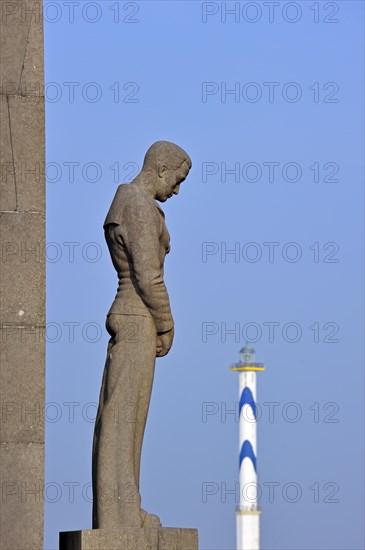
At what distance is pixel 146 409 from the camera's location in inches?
582

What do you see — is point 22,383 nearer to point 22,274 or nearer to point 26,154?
point 22,274

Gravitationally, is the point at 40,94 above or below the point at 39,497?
above

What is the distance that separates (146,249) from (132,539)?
249 centimetres

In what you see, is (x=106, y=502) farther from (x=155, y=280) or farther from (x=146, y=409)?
(x=155, y=280)

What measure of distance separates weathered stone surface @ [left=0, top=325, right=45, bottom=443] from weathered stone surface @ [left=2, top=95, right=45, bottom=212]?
1.11 metres

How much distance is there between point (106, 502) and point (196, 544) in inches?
33.4

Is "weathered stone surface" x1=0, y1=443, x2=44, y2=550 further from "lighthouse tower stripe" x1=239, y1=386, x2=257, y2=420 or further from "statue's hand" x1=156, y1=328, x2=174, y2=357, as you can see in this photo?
"lighthouse tower stripe" x1=239, y1=386, x2=257, y2=420

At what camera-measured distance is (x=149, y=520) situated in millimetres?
14414

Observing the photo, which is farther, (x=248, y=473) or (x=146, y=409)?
(x=248, y=473)

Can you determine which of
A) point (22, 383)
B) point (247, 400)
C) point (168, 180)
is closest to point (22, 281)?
point (22, 383)

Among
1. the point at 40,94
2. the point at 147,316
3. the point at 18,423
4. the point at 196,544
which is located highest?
the point at 40,94

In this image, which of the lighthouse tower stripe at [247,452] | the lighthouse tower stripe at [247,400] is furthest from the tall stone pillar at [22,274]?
the lighthouse tower stripe at [247,400]

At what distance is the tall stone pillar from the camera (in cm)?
1423

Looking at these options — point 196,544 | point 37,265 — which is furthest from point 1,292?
point 196,544
